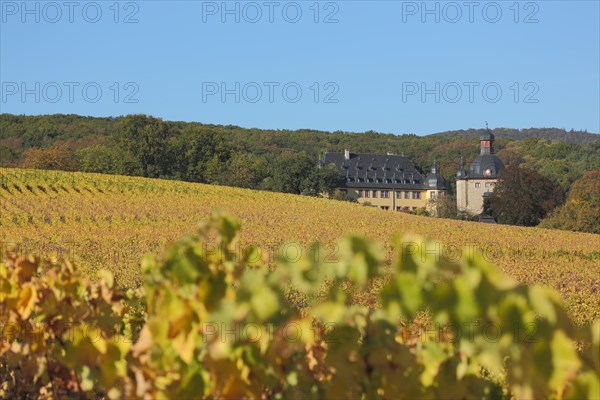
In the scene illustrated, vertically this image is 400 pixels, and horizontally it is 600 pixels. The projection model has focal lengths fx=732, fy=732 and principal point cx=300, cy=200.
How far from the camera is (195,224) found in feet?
111

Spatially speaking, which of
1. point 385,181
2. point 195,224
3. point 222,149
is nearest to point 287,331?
point 195,224

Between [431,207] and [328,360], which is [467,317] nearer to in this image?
[328,360]

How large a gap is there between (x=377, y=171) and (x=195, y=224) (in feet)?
315

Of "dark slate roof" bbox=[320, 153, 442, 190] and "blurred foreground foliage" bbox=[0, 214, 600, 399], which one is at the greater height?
"dark slate roof" bbox=[320, 153, 442, 190]

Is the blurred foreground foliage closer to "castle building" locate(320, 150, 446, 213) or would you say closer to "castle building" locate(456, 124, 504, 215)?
"castle building" locate(320, 150, 446, 213)

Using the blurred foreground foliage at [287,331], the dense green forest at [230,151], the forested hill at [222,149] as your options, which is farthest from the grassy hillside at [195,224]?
the forested hill at [222,149]

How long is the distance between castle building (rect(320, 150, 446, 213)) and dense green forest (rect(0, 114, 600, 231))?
7008 millimetres

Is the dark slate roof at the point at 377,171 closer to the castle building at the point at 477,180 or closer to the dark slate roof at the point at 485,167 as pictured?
the castle building at the point at 477,180

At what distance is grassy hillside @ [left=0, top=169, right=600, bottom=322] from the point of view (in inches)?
655

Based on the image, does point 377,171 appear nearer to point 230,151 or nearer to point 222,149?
point 230,151

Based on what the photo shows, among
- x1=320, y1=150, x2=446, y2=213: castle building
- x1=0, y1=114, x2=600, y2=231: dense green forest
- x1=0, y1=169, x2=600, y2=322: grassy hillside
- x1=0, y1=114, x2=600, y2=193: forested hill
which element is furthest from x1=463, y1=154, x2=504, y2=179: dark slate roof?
x1=0, y1=169, x2=600, y2=322: grassy hillside

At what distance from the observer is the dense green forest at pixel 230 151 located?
8975 centimetres

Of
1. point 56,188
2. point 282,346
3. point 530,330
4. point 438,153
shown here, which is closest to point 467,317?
point 530,330

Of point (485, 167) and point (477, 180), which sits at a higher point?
point (485, 167)
